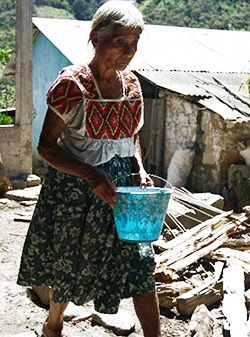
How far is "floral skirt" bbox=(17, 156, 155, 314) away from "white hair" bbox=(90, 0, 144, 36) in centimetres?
65

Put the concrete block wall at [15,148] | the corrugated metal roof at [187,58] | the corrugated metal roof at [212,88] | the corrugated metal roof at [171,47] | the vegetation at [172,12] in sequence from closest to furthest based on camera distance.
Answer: the concrete block wall at [15,148] → the corrugated metal roof at [212,88] → the corrugated metal roof at [187,58] → the corrugated metal roof at [171,47] → the vegetation at [172,12]

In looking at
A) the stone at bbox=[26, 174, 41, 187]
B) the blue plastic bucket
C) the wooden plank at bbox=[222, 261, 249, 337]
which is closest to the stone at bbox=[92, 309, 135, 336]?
the wooden plank at bbox=[222, 261, 249, 337]

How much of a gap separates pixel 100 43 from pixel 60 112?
1.19ft

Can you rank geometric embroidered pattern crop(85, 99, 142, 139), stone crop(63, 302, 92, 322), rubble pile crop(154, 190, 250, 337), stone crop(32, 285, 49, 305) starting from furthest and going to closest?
stone crop(32, 285, 49, 305)
stone crop(63, 302, 92, 322)
rubble pile crop(154, 190, 250, 337)
geometric embroidered pattern crop(85, 99, 142, 139)

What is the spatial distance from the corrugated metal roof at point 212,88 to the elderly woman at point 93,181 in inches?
266

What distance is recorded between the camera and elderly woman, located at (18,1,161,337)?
2.59 m

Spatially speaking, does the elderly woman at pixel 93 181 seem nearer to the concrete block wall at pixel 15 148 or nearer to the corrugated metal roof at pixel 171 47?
the concrete block wall at pixel 15 148

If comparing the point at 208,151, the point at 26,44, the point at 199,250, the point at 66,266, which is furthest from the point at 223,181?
the point at 66,266

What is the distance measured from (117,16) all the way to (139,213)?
89 cm

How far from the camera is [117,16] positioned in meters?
2.53

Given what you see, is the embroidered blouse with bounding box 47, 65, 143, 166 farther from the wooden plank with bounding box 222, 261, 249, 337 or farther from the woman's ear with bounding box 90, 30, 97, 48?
the wooden plank with bounding box 222, 261, 249, 337

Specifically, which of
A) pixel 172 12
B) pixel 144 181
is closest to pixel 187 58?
pixel 144 181

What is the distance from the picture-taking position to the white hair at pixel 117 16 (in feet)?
8.29

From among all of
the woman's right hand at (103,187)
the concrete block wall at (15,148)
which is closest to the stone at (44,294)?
the woman's right hand at (103,187)
